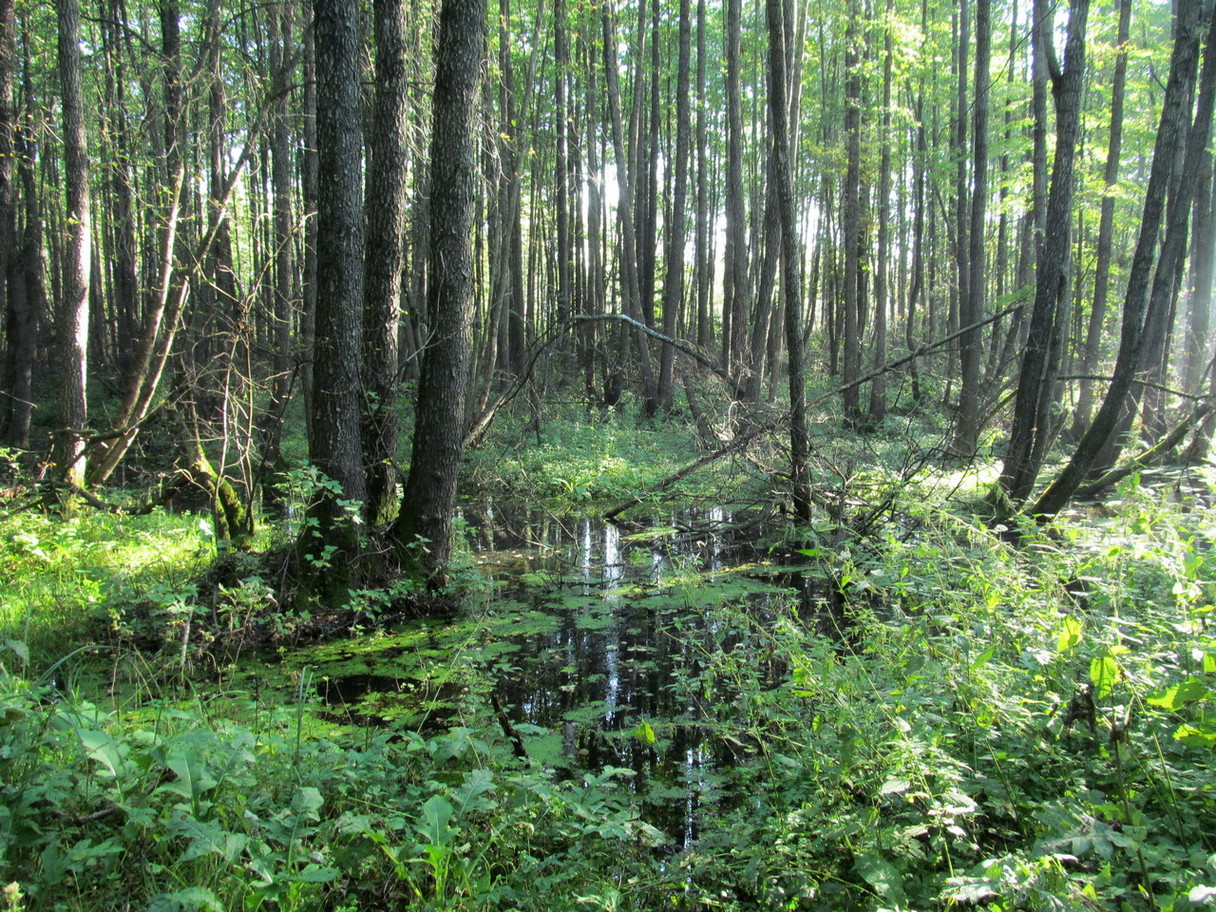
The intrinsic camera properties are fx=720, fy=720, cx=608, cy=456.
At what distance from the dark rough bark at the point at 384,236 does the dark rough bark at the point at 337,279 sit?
24 centimetres

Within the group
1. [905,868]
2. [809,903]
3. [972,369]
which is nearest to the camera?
[905,868]

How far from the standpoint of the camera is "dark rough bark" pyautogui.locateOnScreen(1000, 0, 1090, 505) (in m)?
7.76

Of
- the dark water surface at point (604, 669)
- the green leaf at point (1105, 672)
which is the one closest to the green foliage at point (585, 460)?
the dark water surface at point (604, 669)

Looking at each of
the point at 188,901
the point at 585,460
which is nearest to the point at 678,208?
the point at 585,460

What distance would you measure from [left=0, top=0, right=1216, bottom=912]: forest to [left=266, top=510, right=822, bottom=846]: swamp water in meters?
0.05

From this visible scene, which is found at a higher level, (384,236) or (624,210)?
(624,210)

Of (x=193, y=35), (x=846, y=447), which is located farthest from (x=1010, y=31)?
(x=193, y=35)

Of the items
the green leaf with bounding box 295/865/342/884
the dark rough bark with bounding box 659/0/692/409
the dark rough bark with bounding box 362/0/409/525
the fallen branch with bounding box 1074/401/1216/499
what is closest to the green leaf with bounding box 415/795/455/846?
the green leaf with bounding box 295/865/342/884

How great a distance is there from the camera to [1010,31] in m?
20.9

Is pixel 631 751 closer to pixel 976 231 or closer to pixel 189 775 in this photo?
pixel 189 775

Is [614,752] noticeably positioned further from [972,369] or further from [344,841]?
[972,369]

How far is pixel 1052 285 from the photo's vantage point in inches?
315

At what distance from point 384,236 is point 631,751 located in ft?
16.7

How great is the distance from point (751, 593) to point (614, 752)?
3249 mm
